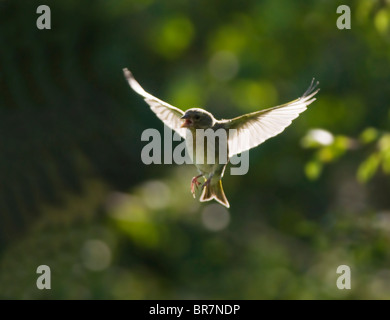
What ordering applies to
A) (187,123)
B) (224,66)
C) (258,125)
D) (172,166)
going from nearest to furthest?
(187,123) < (258,125) < (224,66) < (172,166)

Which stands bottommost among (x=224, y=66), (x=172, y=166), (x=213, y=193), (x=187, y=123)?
(x=213, y=193)

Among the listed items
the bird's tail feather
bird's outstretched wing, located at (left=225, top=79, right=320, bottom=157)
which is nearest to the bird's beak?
bird's outstretched wing, located at (left=225, top=79, right=320, bottom=157)

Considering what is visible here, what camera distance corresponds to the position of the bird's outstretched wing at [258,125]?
3.14 m

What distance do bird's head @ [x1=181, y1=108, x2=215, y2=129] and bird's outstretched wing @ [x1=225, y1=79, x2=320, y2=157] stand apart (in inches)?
5.0

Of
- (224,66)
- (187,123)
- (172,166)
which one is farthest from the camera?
(172,166)

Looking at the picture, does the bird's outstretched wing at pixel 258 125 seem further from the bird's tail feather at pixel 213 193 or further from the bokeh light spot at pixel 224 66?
the bokeh light spot at pixel 224 66

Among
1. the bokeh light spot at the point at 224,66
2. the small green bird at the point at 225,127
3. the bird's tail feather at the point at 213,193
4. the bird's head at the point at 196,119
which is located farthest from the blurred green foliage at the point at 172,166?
the bird's head at the point at 196,119

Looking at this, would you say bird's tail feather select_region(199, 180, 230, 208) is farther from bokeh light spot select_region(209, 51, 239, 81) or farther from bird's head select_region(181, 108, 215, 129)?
bokeh light spot select_region(209, 51, 239, 81)

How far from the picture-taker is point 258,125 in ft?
11.1

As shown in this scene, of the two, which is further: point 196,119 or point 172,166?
point 172,166

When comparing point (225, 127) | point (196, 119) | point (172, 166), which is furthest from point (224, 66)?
point (196, 119)

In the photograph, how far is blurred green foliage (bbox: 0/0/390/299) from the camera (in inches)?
270

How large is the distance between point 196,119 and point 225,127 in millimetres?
291

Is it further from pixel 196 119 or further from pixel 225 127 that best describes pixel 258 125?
pixel 196 119
